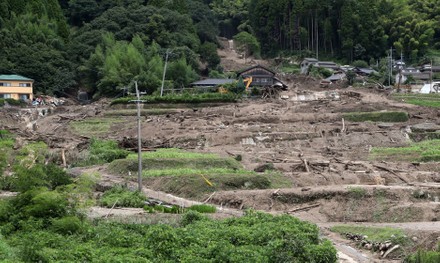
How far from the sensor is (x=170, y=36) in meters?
71.5

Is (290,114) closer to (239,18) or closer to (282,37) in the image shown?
(282,37)

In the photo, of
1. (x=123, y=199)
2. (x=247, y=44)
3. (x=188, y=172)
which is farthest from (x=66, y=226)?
(x=247, y=44)

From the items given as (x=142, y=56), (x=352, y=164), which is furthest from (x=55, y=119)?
(x=352, y=164)

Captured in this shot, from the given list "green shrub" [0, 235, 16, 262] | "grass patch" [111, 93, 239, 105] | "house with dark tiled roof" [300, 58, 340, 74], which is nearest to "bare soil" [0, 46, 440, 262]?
"grass patch" [111, 93, 239, 105]

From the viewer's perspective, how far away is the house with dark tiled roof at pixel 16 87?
58781 millimetres

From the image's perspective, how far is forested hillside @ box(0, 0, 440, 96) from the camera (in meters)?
63.0

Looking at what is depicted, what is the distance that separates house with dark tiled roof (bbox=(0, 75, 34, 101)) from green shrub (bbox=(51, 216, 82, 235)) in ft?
135

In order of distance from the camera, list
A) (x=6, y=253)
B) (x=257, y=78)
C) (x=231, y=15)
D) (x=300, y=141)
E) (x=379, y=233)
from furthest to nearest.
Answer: (x=231, y=15) → (x=257, y=78) → (x=300, y=141) → (x=379, y=233) → (x=6, y=253)

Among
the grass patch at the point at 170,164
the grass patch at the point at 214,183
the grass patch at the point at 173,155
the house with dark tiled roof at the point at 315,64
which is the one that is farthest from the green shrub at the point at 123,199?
the house with dark tiled roof at the point at 315,64

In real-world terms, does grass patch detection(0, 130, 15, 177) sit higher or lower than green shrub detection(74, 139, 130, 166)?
higher

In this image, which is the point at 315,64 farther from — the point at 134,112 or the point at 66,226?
the point at 66,226

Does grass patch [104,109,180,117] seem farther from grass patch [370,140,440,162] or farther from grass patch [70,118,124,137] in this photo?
grass patch [370,140,440,162]

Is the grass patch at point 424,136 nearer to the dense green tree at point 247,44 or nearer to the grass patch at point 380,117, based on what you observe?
the grass patch at point 380,117

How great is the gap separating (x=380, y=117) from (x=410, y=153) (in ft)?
34.2
